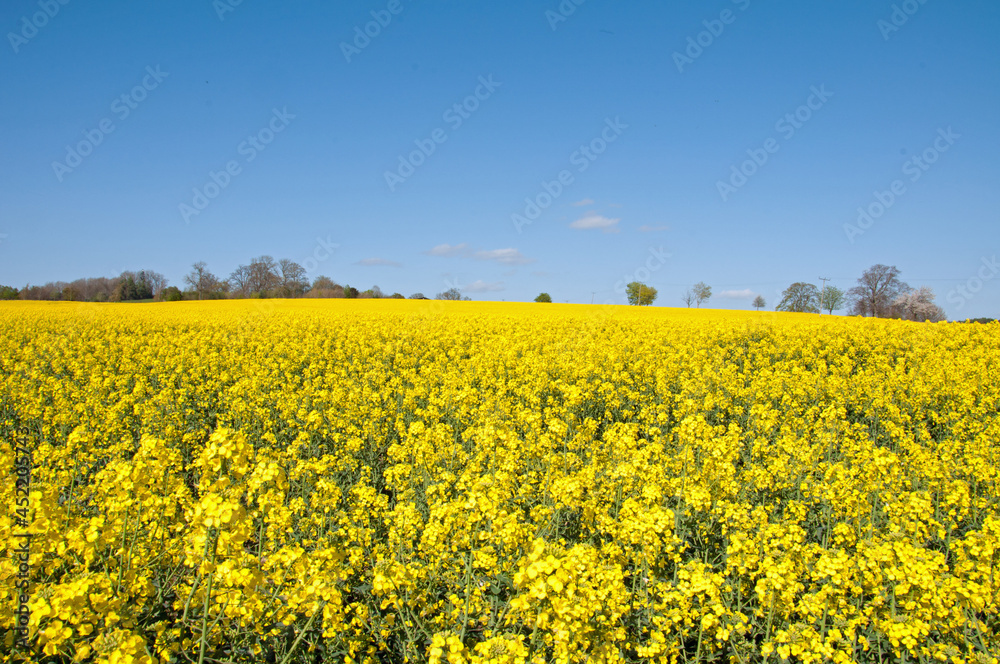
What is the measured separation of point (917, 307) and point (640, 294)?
119 ft

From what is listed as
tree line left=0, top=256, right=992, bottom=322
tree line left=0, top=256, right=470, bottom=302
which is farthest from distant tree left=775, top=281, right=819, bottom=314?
tree line left=0, top=256, right=470, bottom=302

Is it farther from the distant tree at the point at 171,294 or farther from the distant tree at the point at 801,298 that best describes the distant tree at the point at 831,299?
the distant tree at the point at 171,294

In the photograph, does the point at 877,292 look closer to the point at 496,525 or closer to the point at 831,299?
the point at 831,299

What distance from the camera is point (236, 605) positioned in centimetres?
292

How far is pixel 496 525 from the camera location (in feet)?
12.5

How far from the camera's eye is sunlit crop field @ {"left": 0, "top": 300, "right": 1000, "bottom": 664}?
118 inches

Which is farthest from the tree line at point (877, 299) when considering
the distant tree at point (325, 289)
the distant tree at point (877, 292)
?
the distant tree at point (325, 289)

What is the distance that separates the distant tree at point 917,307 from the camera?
48938 mm

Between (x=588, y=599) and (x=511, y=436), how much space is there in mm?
3136

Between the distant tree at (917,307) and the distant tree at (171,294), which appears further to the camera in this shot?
the distant tree at (171,294)

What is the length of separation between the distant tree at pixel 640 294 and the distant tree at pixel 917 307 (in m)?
33.5

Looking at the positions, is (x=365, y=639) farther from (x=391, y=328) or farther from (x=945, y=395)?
(x=391, y=328)

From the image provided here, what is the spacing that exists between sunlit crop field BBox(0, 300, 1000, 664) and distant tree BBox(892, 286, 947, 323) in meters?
48.9

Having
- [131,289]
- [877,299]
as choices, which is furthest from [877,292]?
[131,289]
